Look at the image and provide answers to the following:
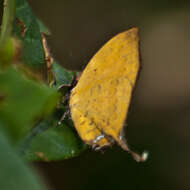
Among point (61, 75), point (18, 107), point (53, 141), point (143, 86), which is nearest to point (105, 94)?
point (61, 75)

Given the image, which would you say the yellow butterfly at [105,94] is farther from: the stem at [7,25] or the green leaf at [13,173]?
the green leaf at [13,173]

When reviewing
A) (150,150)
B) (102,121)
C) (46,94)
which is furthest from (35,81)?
(150,150)

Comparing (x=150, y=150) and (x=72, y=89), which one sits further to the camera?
(x=150, y=150)

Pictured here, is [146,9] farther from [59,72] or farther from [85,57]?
[59,72]

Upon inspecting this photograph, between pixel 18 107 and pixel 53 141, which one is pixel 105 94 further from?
pixel 18 107

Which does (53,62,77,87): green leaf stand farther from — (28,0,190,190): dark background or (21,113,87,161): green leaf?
(28,0,190,190): dark background

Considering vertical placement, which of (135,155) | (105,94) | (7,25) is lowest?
(135,155)
